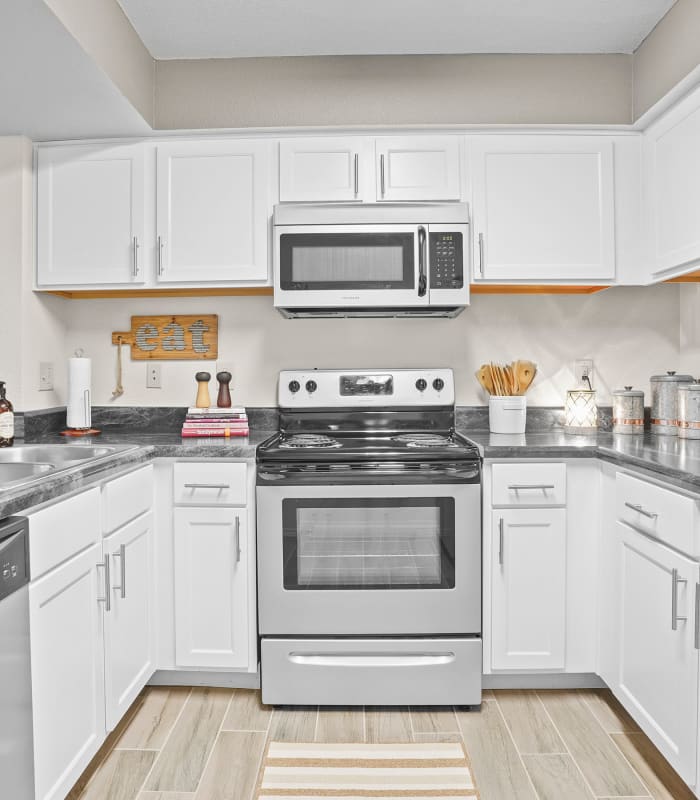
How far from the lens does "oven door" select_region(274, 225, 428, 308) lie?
8.06 feet

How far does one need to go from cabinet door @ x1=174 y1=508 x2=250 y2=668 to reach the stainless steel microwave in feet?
2.86

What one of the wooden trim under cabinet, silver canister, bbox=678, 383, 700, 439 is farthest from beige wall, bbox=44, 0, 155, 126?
silver canister, bbox=678, 383, 700, 439

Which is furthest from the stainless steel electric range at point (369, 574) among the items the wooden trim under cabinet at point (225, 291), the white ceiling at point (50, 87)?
the white ceiling at point (50, 87)

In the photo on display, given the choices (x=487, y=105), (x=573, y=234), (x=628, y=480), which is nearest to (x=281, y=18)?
(x=487, y=105)

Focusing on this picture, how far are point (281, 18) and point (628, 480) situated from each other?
2017 mm

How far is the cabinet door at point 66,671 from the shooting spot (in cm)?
144

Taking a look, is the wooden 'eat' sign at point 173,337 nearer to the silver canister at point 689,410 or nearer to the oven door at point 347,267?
the oven door at point 347,267

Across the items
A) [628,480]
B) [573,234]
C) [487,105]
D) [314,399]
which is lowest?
[628,480]

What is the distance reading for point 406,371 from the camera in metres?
2.73

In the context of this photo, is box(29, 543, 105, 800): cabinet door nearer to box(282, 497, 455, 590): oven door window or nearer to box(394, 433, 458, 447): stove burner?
box(282, 497, 455, 590): oven door window

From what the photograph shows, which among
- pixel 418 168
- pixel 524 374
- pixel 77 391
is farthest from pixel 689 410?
pixel 77 391

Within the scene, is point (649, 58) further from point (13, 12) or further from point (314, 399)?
point (13, 12)

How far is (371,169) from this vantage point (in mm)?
2508

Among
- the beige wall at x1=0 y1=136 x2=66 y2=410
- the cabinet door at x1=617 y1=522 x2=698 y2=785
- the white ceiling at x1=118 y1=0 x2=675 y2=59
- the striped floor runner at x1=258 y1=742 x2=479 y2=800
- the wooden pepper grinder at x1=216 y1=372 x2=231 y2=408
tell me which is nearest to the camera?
the cabinet door at x1=617 y1=522 x2=698 y2=785
